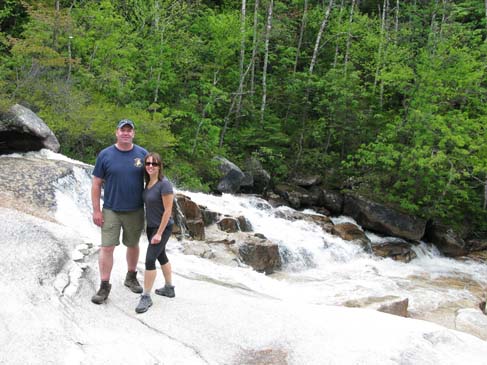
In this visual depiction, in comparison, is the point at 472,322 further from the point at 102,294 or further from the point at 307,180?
the point at 307,180

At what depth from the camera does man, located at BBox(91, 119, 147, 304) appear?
4715mm

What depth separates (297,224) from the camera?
15.4 m

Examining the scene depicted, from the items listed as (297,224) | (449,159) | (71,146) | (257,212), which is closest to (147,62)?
(71,146)

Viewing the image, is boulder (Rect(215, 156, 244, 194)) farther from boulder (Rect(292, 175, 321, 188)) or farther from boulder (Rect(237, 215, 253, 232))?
boulder (Rect(237, 215, 253, 232))

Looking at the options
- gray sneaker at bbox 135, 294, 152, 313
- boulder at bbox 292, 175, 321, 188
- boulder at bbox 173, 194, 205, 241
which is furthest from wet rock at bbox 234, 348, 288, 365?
boulder at bbox 292, 175, 321, 188

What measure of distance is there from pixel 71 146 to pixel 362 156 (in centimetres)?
1288

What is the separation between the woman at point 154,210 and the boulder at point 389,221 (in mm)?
14288

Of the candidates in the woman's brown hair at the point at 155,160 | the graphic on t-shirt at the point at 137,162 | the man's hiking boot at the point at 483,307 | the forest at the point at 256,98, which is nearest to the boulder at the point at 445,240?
the forest at the point at 256,98

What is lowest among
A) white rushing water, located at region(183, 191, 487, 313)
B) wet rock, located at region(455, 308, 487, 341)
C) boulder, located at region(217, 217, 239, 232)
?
white rushing water, located at region(183, 191, 487, 313)

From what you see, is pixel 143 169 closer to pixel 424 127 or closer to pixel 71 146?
pixel 71 146

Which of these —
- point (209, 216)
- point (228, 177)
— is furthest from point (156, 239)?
point (228, 177)

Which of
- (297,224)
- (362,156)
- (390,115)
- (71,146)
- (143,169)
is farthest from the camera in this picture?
(390,115)

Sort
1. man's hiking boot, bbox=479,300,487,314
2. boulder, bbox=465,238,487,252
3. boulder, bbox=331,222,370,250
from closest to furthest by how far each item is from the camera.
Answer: man's hiking boot, bbox=479,300,487,314, boulder, bbox=331,222,370,250, boulder, bbox=465,238,487,252

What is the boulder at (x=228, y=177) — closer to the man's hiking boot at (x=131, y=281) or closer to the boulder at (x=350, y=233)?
the boulder at (x=350, y=233)
